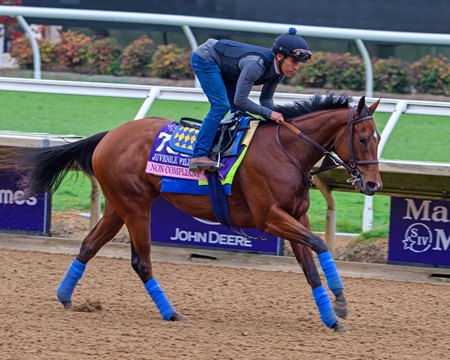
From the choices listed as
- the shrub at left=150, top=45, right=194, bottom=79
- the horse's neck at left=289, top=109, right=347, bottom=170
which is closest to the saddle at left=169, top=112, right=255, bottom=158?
the horse's neck at left=289, top=109, right=347, bottom=170

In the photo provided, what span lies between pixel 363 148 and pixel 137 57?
7427 millimetres

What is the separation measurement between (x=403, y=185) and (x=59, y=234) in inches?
125

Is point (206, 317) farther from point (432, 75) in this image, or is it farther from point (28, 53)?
point (28, 53)

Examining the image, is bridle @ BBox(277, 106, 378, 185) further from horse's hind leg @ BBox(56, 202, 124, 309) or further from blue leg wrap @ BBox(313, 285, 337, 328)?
horse's hind leg @ BBox(56, 202, 124, 309)

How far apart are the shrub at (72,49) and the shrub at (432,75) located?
448 centimetres

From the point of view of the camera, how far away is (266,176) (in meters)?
6.11

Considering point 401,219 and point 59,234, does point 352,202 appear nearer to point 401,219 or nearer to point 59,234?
point 401,219

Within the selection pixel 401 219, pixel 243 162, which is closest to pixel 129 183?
pixel 243 162

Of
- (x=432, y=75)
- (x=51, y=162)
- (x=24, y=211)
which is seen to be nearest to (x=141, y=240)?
(x=51, y=162)

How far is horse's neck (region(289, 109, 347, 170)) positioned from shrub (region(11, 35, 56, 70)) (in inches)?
316

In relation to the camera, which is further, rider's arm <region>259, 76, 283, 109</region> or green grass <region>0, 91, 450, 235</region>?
green grass <region>0, 91, 450, 235</region>

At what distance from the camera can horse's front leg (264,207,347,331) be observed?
5.89 m

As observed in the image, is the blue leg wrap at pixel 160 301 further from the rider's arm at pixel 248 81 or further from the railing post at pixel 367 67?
the railing post at pixel 367 67

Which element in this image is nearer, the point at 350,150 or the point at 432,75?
the point at 350,150
